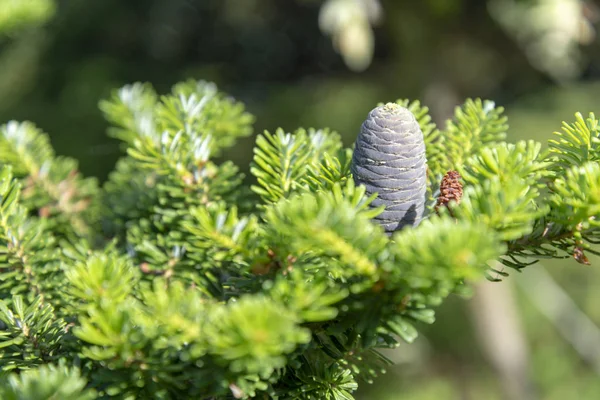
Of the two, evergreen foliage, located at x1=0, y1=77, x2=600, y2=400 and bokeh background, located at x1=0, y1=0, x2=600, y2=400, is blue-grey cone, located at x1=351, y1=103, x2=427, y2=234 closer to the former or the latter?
evergreen foliage, located at x1=0, y1=77, x2=600, y2=400

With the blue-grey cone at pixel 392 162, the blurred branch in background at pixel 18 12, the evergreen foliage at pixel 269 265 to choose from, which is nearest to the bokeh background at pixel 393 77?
the blurred branch in background at pixel 18 12

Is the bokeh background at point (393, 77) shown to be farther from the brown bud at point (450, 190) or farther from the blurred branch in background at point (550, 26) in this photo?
the brown bud at point (450, 190)

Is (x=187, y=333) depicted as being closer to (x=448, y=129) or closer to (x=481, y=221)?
(x=481, y=221)

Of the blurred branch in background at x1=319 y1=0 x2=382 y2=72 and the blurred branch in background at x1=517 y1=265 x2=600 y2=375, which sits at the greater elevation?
the blurred branch in background at x1=319 y1=0 x2=382 y2=72

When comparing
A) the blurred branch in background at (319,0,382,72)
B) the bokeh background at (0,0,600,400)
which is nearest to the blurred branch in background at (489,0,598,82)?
the bokeh background at (0,0,600,400)

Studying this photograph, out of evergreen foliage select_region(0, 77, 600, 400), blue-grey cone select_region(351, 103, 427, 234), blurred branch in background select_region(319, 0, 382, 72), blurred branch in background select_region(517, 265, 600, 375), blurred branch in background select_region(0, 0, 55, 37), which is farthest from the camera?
blurred branch in background select_region(517, 265, 600, 375)

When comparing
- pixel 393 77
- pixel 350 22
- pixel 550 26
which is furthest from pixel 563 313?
pixel 350 22

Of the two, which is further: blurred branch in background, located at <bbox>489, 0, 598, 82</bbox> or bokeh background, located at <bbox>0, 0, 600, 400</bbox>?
bokeh background, located at <bbox>0, 0, 600, 400</bbox>

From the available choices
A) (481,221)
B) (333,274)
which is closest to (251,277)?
(333,274)
